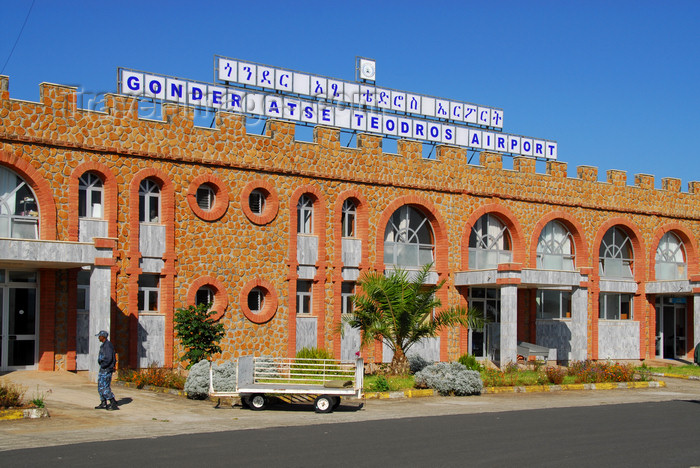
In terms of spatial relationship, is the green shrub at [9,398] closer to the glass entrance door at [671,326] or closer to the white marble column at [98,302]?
the white marble column at [98,302]

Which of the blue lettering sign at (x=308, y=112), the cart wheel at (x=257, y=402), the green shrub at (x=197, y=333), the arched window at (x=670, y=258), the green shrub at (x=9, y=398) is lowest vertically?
the cart wheel at (x=257, y=402)

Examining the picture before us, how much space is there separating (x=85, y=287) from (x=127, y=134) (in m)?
4.70

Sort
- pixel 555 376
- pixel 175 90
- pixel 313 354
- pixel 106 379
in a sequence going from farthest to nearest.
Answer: pixel 175 90, pixel 313 354, pixel 555 376, pixel 106 379

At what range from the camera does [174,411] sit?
18.0m

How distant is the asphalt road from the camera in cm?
1227

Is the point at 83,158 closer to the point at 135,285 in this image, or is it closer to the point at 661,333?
the point at 135,285

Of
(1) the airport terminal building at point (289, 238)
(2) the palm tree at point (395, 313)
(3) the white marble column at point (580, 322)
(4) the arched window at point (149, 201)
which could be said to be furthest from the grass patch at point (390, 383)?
(3) the white marble column at point (580, 322)

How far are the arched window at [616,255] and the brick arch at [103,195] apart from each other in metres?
21.5

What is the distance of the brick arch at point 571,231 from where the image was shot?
34500 millimetres

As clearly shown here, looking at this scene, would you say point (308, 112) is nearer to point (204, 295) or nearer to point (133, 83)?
point (133, 83)

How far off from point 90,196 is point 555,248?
19.6m

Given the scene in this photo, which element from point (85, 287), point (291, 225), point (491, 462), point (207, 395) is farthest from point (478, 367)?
point (491, 462)

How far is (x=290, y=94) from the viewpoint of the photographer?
31.6 m

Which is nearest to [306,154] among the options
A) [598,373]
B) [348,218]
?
[348,218]
